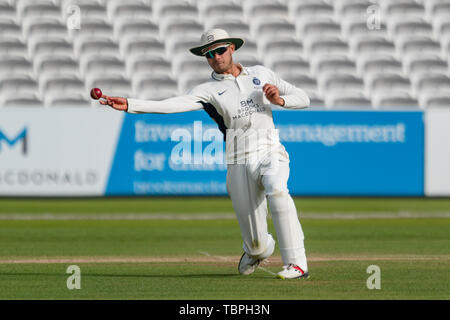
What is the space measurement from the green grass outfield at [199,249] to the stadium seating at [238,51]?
3.33m

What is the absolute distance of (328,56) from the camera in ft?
78.2

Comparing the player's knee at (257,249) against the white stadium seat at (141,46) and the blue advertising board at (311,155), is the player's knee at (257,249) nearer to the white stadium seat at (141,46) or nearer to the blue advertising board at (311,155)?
the blue advertising board at (311,155)

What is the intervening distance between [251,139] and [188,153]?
10.7 metres

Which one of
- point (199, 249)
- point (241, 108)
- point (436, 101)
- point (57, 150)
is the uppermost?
point (436, 101)

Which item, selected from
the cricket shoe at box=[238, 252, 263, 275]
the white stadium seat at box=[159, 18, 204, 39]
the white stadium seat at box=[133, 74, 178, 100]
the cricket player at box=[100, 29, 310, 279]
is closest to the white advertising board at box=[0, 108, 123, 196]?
the white stadium seat at box=[133, 74, 178, 100]

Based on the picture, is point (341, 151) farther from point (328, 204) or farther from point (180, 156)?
point (180, 156)

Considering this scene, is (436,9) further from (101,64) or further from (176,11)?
(101,64)

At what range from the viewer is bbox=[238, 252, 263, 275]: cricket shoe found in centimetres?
907

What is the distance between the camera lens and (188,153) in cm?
1934

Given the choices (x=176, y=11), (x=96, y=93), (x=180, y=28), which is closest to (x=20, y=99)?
(x=180, y=28)

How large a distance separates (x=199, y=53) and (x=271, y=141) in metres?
1.04

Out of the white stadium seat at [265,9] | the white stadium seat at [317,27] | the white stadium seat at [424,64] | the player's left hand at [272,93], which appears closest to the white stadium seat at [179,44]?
the white stadium seat at [265,9]

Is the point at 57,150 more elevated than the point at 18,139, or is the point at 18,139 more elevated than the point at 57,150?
the point at 18,139
